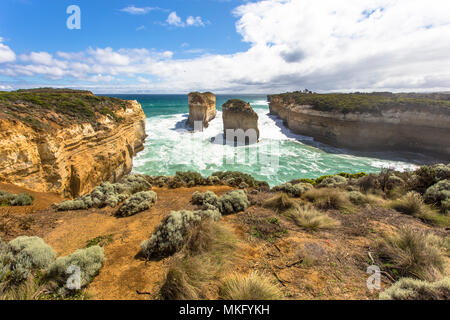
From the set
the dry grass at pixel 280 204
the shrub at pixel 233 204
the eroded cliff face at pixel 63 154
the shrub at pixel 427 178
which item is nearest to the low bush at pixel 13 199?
the eroded cliff face at pixel 63 154

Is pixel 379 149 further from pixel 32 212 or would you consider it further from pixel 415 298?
pixel 32 212

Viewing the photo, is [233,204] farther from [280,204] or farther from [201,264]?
[201,264]

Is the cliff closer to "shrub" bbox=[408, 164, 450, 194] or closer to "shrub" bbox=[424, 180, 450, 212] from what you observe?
"shrub" bbox=[424, 180, 450, 212]

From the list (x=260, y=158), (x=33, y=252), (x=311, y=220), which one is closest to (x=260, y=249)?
(x=311, y=220)

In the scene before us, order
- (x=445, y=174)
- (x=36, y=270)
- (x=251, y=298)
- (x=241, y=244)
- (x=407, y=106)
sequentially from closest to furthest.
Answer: (x=251, y=298)
(x=36, y=270)
(x=241, y=244)
(x=445, y=174)
(x=407, y=106)

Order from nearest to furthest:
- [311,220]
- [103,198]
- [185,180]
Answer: [311,220]
[103,198]
[185,180]

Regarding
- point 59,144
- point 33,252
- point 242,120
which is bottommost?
point 33,252
